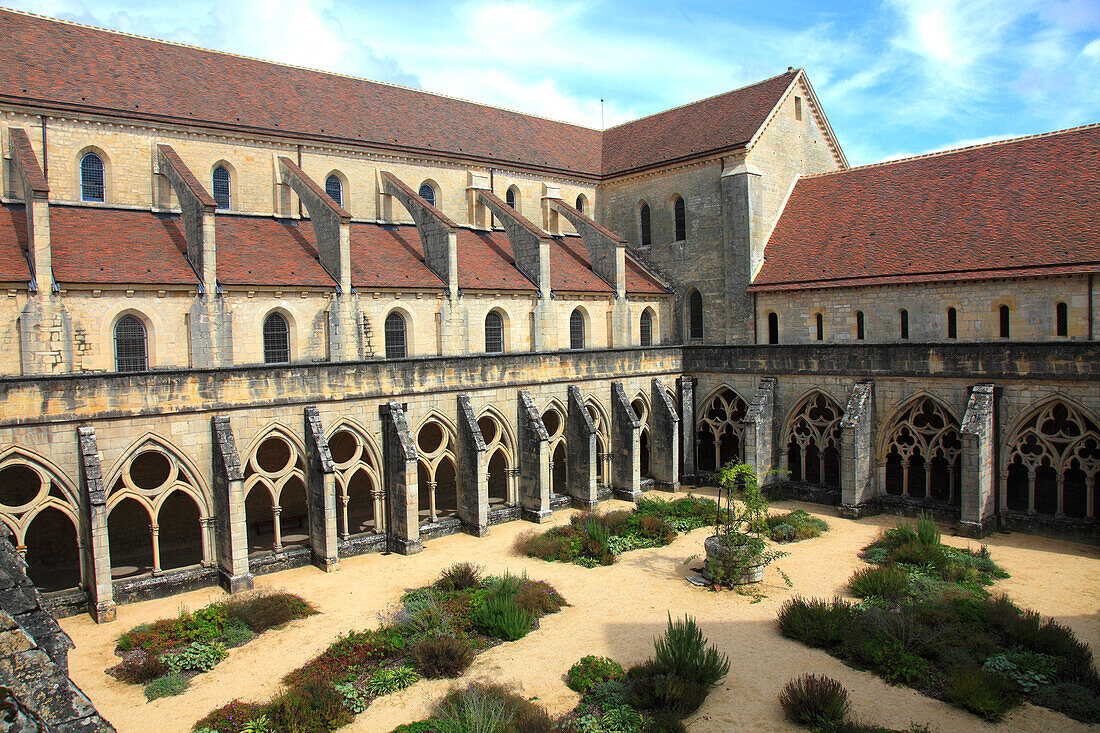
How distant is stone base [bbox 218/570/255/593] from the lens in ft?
59.2

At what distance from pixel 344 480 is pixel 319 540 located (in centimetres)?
192

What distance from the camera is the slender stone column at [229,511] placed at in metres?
18.1

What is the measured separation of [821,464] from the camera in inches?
998

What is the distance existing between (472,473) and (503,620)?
25.8 ft

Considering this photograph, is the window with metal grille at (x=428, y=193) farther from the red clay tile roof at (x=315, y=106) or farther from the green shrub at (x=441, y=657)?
the green shrub at (x=441, y=657)

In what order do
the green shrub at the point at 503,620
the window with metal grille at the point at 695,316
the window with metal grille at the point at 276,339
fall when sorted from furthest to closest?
1. the window with metal grille at the point at 695,316
2. the window with metal grille at the point at 276,339
3. the green shrub at the point at 503,620

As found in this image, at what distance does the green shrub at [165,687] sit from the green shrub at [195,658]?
0.49 meters

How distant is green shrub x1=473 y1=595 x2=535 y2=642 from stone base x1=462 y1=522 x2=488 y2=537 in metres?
6.88

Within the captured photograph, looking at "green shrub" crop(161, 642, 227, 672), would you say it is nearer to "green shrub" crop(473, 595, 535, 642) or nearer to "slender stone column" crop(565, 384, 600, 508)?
"green shrub" crop(473, 595, 535, 642)

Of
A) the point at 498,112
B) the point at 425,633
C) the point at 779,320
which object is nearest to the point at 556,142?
the point at 498,112

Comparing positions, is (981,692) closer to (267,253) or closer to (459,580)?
(459,580)

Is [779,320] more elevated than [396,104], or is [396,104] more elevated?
[396,104]

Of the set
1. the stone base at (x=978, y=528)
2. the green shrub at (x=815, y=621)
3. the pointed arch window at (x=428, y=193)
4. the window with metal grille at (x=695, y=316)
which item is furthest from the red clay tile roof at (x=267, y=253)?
the stone base at (x=978, y=528)

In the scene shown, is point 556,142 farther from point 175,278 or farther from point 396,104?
point 175,278
